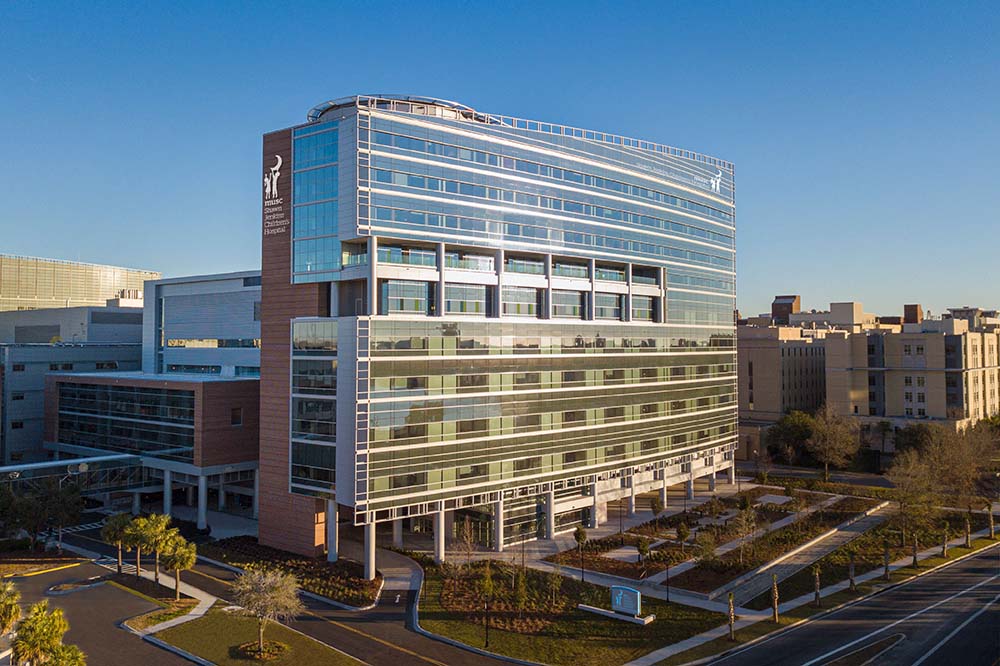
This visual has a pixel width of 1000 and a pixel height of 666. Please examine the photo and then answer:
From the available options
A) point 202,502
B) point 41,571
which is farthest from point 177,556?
point 202,502

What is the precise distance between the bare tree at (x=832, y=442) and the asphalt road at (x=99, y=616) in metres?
78.9

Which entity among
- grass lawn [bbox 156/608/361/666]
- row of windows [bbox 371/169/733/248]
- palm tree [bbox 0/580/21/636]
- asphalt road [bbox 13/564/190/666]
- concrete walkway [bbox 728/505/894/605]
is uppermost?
row of windows [bbox 371/169/733/248]

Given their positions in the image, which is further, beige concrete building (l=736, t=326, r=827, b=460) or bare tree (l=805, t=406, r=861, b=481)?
beige concrete building (l=736, t=326, r=827, b=460)

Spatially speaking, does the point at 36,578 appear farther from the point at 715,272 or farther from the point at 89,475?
the point at 715,272

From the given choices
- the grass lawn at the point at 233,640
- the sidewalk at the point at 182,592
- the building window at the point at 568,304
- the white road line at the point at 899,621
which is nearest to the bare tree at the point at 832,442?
the white road line at the point at 899,621

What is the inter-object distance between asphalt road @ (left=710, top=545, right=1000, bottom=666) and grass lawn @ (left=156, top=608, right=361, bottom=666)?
859 inches

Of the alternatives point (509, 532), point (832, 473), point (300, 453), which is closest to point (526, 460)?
point (509, 532)

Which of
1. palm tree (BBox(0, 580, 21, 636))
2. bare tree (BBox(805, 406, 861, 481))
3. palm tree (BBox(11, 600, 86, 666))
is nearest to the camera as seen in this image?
palm tree (BBox(11, 600, 86, 666))

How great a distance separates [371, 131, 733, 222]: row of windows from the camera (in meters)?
53.3

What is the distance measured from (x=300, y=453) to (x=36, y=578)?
65.8 ft

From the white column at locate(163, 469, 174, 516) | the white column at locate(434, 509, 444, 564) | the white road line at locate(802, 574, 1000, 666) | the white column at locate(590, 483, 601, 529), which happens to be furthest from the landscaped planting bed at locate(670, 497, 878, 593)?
the white column at locate(163, 469, 174, 516)

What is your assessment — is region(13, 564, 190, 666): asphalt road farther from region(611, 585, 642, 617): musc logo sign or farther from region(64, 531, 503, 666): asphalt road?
region(611, 585, 642, 617): musc logo sign

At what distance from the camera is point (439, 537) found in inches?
2136

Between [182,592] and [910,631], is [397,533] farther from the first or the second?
[910,631]
